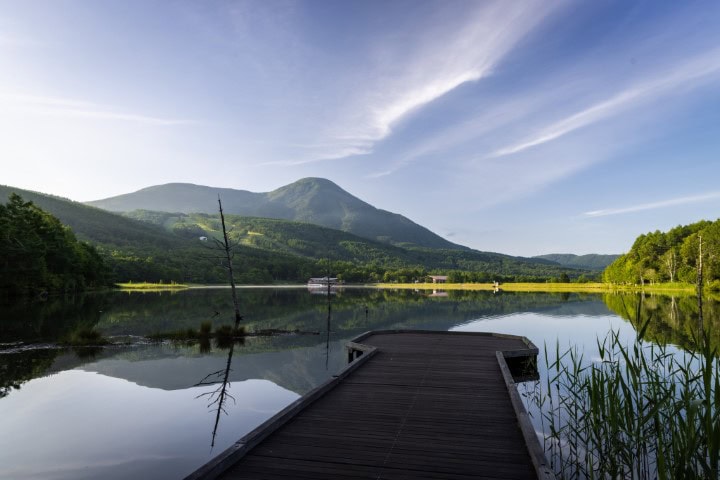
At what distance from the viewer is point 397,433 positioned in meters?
6.47

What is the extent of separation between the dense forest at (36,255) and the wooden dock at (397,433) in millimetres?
46516

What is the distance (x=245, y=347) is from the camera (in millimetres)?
19312

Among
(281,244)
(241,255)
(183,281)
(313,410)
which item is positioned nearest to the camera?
(313,410)

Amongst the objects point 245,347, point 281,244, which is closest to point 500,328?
point 245,347

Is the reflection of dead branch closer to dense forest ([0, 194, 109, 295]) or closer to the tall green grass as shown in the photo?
the tall green grass

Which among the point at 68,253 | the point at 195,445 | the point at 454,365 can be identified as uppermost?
the point at 68,253

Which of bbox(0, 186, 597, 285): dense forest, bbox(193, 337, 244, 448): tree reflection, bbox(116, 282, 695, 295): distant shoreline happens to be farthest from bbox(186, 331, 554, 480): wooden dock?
bbox(116, 282, 695, 295): distant shoreline

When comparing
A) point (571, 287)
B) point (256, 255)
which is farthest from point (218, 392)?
point (256, 255)

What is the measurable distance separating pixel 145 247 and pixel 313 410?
389 feet

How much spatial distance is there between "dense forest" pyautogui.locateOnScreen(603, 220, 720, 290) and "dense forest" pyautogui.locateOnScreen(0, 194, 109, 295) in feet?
269

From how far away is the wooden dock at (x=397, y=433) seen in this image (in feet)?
17.0

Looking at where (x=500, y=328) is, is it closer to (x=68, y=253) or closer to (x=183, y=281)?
(x=68, y=253)

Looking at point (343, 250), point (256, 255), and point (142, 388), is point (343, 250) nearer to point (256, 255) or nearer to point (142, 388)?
point (256, 255)

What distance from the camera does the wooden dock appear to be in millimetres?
5168
